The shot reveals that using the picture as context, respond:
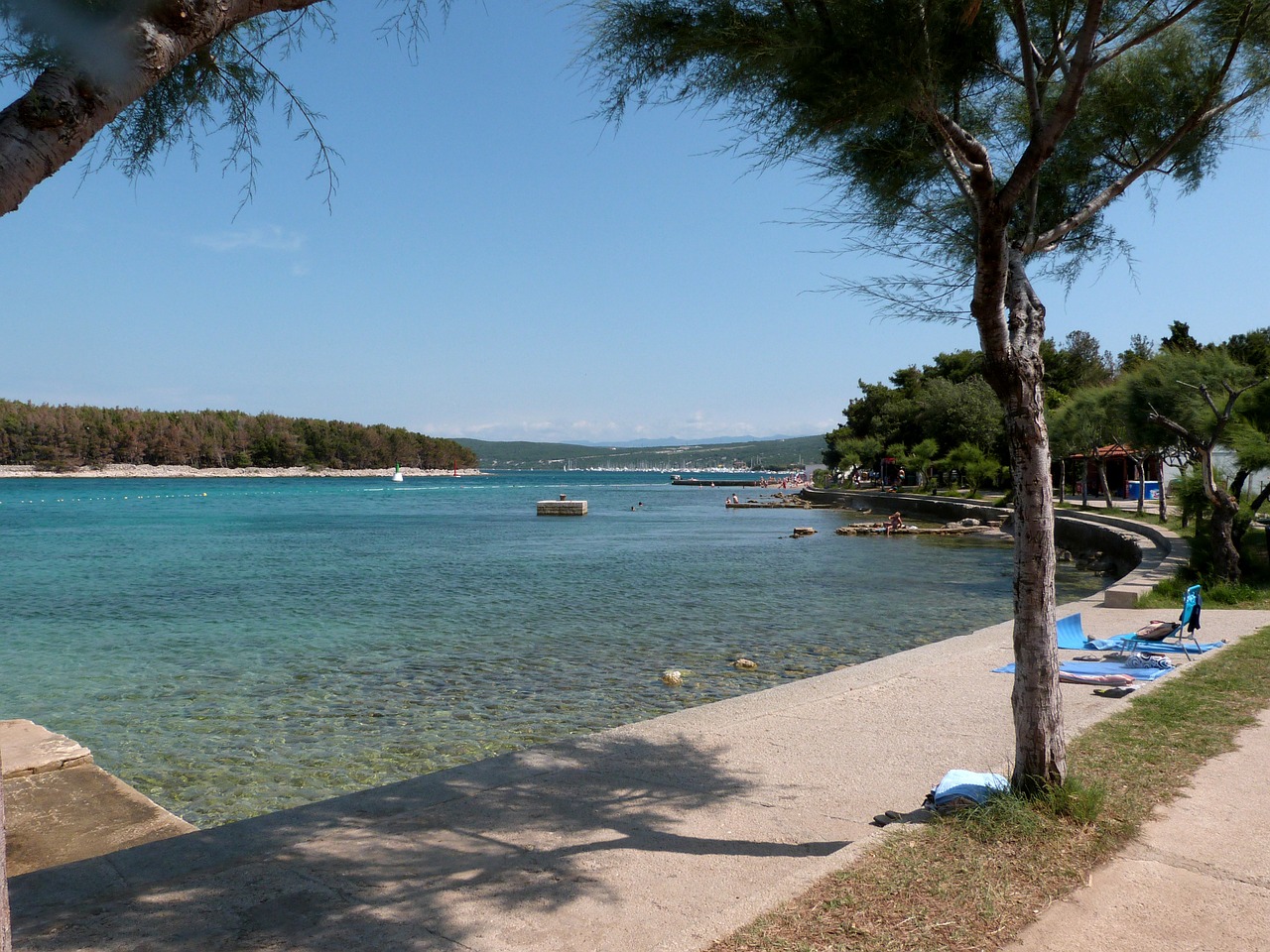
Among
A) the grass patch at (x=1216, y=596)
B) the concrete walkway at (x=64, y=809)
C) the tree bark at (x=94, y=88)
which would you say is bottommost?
the concrete walkway at (x=64, y=809)

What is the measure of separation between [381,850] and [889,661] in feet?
19.6

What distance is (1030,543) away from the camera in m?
4.26

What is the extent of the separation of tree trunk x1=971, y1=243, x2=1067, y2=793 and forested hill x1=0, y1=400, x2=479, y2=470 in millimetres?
168815

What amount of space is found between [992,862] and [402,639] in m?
12.1

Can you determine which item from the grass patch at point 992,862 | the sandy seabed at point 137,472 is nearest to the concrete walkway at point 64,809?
the grass patch at point 992,862

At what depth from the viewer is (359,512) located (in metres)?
63.9

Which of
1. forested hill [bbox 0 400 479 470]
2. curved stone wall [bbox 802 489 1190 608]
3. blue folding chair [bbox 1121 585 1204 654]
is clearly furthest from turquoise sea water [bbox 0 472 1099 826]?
forested hill [bbox 0 400 479 470]

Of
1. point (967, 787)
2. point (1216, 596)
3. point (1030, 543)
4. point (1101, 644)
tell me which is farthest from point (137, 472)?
point (1030, 543)

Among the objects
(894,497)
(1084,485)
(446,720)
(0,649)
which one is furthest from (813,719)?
(894,497)

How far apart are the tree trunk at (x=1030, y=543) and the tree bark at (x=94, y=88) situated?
3363 millimetres

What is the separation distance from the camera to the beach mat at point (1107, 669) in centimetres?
777

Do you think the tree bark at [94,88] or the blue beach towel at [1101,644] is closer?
the tree bark at [94,88]

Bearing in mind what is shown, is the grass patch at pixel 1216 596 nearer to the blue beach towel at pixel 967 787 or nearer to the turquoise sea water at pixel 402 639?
the turquoise sea water at pixel 402 639

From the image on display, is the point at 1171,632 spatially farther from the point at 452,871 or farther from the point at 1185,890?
the point at 452,871
